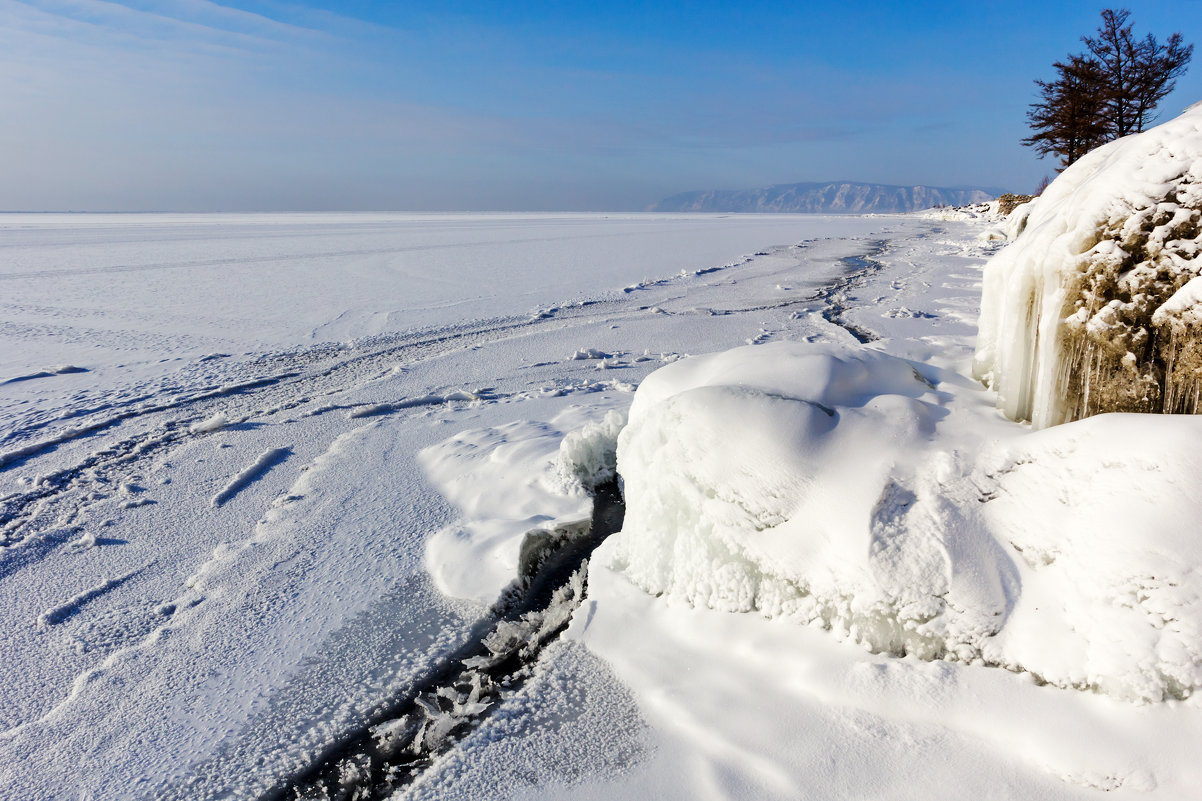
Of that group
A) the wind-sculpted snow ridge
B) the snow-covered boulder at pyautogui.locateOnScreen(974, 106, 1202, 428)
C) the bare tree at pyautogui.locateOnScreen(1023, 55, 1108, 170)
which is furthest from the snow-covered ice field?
the bare tree at pyautogui.locateOnScreen(1023, 55, 1108, 170)

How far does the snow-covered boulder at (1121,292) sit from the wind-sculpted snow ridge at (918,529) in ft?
0.71

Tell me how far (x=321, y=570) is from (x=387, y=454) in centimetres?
140

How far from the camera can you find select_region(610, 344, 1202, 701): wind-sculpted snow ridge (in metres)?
2.02

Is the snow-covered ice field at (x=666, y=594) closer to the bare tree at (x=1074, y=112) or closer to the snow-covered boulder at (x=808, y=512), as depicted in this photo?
the snow-covered boulder at (x=808, y=512)

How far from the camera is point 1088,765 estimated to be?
71.9 inches

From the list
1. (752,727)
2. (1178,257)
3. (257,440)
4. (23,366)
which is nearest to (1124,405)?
(1178,257)

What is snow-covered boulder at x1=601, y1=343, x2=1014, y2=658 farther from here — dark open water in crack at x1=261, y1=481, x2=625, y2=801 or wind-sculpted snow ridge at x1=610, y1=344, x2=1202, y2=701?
dark open water in crack at x1=261, y1=481, x2=625, y2=801

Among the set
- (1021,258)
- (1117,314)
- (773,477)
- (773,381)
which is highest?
(1021,258)

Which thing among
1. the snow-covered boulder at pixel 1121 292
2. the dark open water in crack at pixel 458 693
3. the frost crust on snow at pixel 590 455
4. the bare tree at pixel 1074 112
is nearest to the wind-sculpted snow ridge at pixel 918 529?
the snow-covered boulder at pixel 1121 292

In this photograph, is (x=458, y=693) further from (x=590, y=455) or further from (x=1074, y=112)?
(x=1074, y=112)

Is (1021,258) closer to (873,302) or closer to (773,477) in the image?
(773,477)

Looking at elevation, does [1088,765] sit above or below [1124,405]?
below

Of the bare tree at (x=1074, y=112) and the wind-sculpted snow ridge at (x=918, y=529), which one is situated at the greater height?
the bare tree at (x=1074, y=112)

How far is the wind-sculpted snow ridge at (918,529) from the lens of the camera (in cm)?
202
